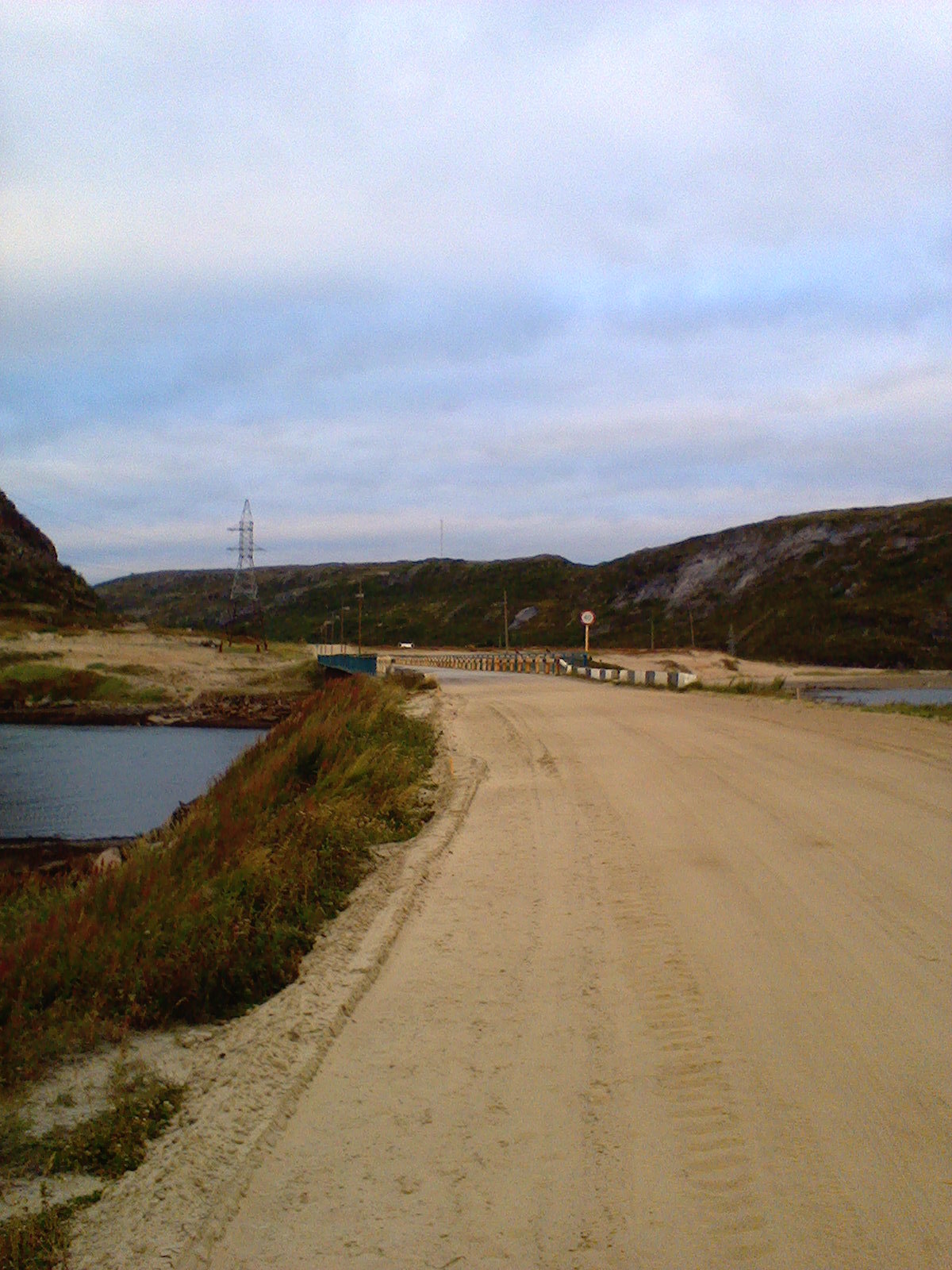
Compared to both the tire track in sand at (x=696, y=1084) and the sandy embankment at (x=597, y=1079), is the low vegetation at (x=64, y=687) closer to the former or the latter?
the sandy embankment at (x=597, y=1079)

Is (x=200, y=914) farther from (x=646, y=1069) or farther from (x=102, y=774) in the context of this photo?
(x=102, y=774)

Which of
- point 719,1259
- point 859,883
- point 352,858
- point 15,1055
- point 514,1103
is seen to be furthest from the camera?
point 352,858

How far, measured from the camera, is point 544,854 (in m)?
8.33

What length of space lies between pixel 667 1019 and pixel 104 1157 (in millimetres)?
2508

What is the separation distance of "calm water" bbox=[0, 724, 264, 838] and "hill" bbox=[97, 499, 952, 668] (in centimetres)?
4549

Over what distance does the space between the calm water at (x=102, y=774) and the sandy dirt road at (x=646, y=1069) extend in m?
12.7

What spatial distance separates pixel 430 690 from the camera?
93.9 ft

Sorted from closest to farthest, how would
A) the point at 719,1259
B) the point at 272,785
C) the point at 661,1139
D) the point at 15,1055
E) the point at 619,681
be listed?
1. the point at 719,1259
2. the point at 661,1139
3. the point at 15,1055
4. the point at 272,785
5. the point at 619,681

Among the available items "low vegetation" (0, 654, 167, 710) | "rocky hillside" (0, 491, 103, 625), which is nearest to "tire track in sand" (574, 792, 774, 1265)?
"low vegetation" (0, 654, 167, 710)

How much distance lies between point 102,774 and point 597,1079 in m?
25.1

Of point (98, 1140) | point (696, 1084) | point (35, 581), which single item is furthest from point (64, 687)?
point (696, 1084)

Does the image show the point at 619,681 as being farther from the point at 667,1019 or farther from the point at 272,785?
the point at 667,1019

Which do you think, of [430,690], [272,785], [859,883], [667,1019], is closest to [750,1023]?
[667,1019]

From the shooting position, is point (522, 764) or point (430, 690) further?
point (430, 690)
